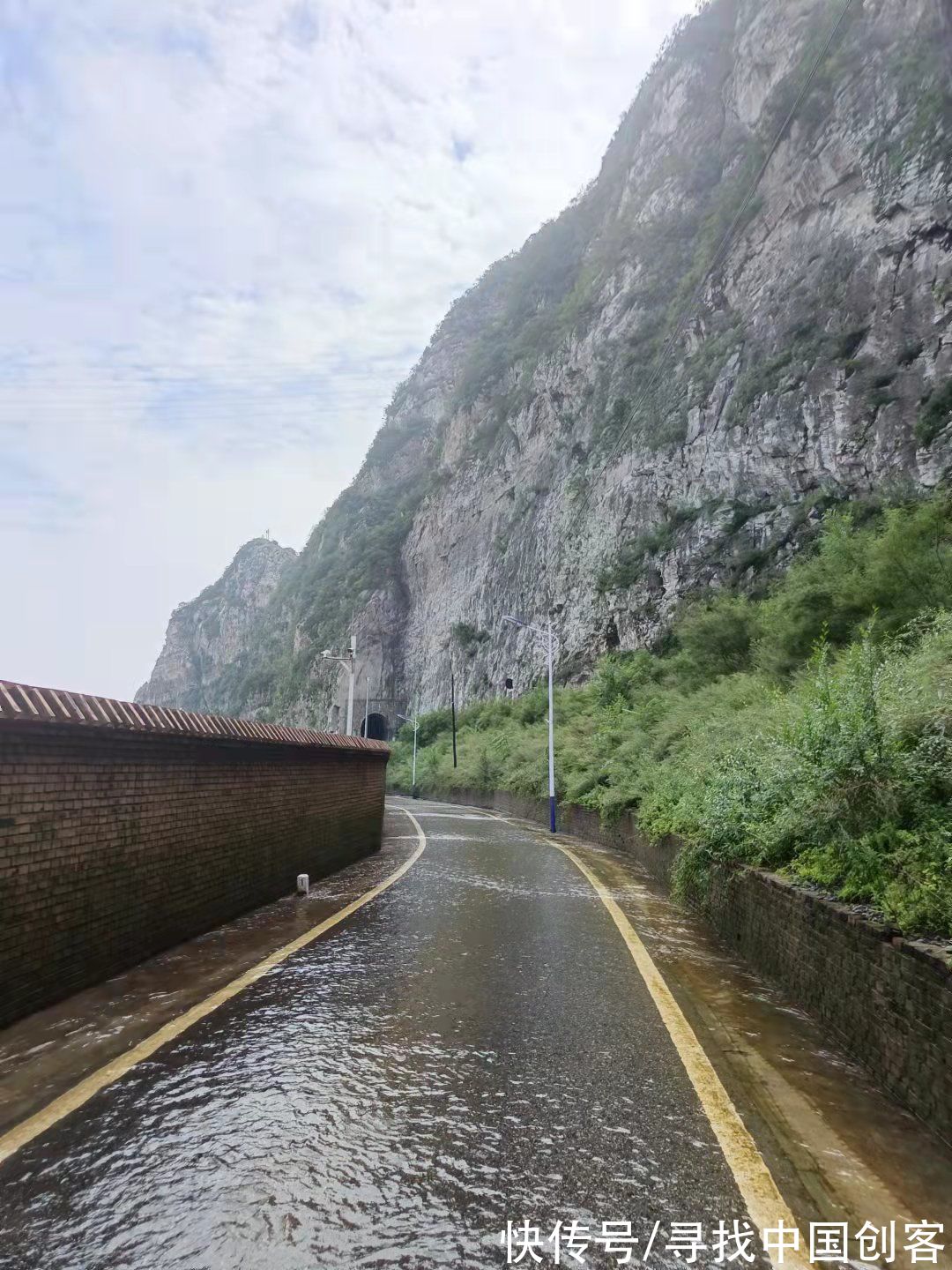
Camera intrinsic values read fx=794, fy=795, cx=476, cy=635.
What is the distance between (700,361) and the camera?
42.8 meters

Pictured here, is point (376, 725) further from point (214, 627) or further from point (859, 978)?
point (214, 627)

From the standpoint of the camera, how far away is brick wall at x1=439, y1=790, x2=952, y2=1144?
12.0 feet

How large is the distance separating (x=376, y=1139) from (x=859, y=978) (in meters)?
2.96

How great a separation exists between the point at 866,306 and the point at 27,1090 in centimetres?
3604

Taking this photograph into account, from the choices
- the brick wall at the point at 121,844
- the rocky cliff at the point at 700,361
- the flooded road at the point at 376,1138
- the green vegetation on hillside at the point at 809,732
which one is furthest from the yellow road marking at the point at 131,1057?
the rocky cliff at the point at 700,361

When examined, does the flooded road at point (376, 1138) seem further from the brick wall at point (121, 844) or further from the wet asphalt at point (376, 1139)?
the brick wall at point (121, 844)

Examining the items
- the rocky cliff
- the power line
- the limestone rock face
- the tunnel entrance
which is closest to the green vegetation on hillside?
the rocky cliff

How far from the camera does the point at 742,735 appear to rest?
12891 millimetres

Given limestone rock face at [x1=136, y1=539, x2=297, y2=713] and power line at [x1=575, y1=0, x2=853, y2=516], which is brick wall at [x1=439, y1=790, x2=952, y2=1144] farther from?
limestone rock face at [x1=136, y1=539, x2=297, y2=713]

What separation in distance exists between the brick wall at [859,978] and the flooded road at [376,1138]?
0.47m

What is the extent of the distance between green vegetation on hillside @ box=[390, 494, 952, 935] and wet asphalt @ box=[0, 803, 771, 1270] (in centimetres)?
187

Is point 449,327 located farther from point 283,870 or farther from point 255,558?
point 283,870

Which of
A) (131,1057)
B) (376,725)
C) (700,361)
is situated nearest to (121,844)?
(131,1057)

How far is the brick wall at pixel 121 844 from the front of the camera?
184 inches
